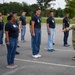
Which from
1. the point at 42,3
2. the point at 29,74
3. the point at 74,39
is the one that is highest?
the point at 42,3

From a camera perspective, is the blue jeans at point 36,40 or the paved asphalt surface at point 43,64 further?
the blue jeans at point 36,40

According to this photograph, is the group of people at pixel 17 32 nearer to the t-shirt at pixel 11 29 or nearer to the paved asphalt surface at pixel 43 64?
the t-shirt at pixel 11 29

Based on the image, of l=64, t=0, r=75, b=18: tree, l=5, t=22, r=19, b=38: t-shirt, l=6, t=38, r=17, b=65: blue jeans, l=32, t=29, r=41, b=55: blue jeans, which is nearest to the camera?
l=5, t=22, r=19, b=38: t-shirt

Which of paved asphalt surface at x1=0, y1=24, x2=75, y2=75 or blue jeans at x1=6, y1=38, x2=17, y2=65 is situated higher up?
blue jeans at x1=6, y1=38, x2=17, y2=65

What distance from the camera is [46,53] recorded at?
1215 centimetres

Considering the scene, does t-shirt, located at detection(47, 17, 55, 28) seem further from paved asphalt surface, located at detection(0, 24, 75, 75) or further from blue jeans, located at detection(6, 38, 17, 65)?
blue jeans, located at detection(6, 38, 17, 65)

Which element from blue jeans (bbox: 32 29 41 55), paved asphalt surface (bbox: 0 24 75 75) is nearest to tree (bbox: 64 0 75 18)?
paved asphalt surface (bbox: 0 24 75 75)

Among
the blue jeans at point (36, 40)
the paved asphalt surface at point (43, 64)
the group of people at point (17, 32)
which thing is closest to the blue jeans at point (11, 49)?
the group of people at point (17, 32)

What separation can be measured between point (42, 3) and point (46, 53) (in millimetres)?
102043

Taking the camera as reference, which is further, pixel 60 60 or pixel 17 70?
pixel 60 60

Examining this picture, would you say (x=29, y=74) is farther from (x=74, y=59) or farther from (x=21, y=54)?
(x=21, y=54)

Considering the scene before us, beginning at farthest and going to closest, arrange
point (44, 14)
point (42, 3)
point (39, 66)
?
point (42, 3), point (44, 14), point (39, 66)

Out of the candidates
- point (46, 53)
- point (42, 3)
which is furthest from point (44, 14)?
point (46, 53)

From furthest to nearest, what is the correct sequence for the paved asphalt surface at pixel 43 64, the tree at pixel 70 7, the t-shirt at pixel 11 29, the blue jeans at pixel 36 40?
the tree at pixel 70 7 → the blue jeans at pixel 36 40 → the t-shirt at pixel 11 29 → the paved asphalt surface at pixel 43 64
